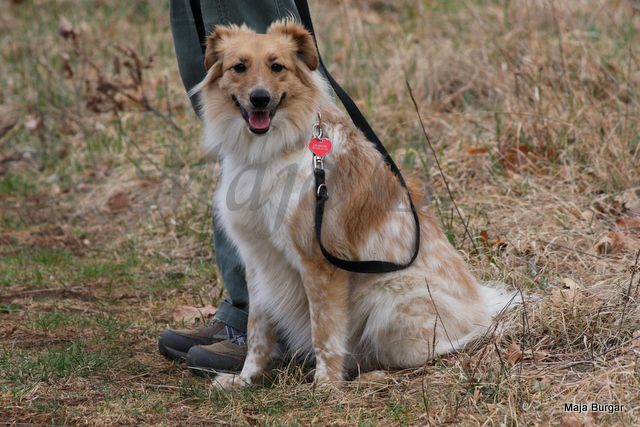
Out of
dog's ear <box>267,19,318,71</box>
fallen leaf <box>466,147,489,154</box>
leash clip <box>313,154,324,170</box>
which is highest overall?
dog's ear <box>267,19,318,71</box>

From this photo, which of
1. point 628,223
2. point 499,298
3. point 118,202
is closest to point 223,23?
point 499,298

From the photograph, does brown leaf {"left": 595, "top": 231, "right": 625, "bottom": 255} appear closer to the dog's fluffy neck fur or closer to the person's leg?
the dog's fluffy neck fur

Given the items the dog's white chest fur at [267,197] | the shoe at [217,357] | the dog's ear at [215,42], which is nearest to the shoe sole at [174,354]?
the shoe at [217,357]

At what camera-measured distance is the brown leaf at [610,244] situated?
4754 mm

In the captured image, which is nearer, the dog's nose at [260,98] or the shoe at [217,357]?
the dog's nose at [260,98]

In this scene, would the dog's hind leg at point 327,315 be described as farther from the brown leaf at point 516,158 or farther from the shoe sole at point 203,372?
the brown leaf at point 516,158

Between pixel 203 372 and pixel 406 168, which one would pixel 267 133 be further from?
pixel 406 168

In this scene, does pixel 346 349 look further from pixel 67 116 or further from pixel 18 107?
pixel 18 107

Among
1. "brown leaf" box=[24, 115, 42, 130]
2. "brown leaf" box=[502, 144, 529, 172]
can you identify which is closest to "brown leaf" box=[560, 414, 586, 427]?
"brown leaf" box=[502, 144, 529, 172]

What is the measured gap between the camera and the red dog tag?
12.4 feet

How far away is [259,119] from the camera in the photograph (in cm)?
375

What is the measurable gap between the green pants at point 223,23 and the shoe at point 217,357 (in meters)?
0.16

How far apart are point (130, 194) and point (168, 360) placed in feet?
10.6

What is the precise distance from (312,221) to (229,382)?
87 centimetres
